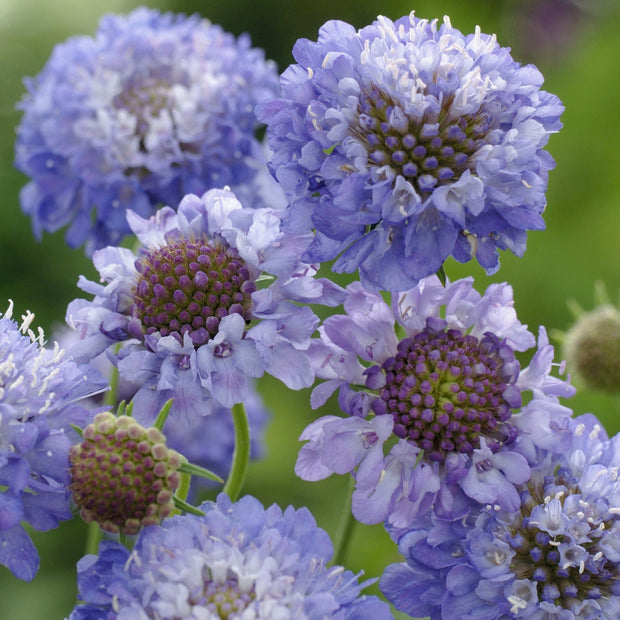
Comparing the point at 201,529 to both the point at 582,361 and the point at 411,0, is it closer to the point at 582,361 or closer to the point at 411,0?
the point at 582,361

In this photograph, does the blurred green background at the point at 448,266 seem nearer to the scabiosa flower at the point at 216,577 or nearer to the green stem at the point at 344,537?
the green stem at the point at 344,537

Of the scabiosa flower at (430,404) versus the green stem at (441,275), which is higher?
the green stem at (441,275)

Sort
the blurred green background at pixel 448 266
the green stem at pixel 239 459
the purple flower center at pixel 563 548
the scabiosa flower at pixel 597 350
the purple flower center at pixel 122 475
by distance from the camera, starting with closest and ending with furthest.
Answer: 1. the purple flower center at pixel 122 475
2. the purple flower center at pixel 563 548
3. the green stem at pixel 239 459
4. the scabiosa flower at pixel 597 350
5. the blurred green background at pixel 448 266

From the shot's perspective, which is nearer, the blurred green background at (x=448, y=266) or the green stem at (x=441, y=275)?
the green stem at (x=441, y=275)

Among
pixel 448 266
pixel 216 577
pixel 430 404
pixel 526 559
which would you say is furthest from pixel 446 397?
pixel 448 266

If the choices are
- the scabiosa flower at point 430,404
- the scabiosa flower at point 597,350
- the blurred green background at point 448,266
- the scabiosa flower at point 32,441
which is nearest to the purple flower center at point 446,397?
the scabiosa flower at point 430,404

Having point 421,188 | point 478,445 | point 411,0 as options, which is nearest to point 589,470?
point 478,445
